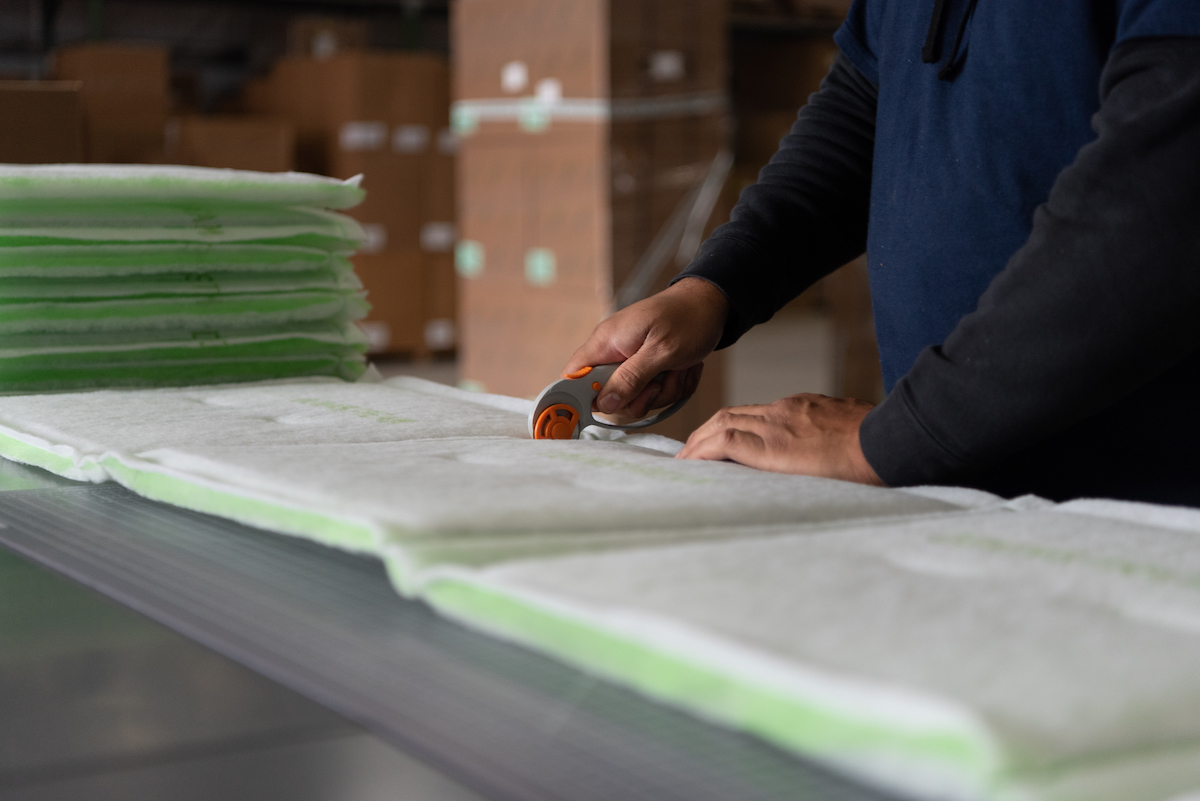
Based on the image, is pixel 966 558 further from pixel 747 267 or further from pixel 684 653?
pixel 747 267

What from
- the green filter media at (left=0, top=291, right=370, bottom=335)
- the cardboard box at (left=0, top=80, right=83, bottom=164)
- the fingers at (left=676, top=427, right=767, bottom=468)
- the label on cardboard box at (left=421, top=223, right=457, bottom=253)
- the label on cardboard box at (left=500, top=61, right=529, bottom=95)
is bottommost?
the label on cardboard box at (left=421, top=223, right=457, bottom=253)

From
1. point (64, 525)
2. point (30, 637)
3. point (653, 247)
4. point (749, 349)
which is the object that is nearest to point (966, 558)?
point (30, 637)

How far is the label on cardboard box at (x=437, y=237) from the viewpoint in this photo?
19.4ft

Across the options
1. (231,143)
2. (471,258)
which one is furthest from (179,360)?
(231,143)

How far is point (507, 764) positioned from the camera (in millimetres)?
368

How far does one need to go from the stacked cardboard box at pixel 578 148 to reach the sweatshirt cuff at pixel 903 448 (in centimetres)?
233

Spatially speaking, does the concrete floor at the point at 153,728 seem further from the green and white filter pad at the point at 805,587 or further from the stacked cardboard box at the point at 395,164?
the stacked cardboard box at the point at 395,164

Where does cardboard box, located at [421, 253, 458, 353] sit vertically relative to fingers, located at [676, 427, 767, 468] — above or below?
below

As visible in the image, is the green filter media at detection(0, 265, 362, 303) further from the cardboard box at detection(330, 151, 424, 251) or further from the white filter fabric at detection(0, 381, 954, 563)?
the cardboard box at detection(330, 151, 424, 251)

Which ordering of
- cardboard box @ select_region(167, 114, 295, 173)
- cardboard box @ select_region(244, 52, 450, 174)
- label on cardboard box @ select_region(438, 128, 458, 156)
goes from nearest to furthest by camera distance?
1. cardboard box @ select_region(167, 114, 295, 173)
2. cardboard box @ select_region(244, 52, 450, 174)
3. label on cardboard box @ select_region(438, 128, 458, 156)

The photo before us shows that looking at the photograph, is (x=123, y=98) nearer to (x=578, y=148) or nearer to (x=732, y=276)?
(x=578, y=148)

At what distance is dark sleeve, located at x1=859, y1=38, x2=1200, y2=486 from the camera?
2.23ft

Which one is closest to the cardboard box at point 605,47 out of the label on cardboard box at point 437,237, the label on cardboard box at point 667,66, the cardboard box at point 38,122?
the label on cardboard box at point 667,66

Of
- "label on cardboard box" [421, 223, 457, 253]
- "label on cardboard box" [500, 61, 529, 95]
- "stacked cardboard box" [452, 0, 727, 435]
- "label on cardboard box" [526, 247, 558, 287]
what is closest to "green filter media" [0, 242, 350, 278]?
"stacked cardboard box" [452, 0, 727, 435]
